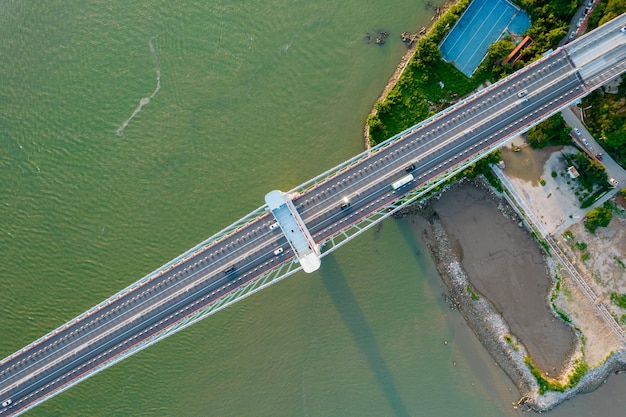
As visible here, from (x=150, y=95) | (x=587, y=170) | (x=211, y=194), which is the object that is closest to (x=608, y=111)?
(x=587, y=170)

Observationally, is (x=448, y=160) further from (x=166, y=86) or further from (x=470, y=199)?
(x=166, y=86)

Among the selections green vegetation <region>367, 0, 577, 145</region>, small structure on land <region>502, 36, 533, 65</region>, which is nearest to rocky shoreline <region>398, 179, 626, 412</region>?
green vegetation <region>367, 0, 577, 145</region>

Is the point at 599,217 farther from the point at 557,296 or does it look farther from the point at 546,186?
the point at 557,296

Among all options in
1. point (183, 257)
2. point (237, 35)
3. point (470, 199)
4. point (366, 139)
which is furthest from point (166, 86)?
point (470, 199)

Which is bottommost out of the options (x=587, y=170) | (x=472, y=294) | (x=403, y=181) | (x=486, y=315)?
(x=486, y=315)

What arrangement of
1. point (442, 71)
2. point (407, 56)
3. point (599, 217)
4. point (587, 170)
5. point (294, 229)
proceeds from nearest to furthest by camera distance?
point (294, 229)
point (587, 170)
point (599, 217)
point (442, 71)
point (407, 56)

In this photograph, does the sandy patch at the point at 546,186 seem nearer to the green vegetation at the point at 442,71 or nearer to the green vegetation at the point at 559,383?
the green vegetation at the point at 442,71
